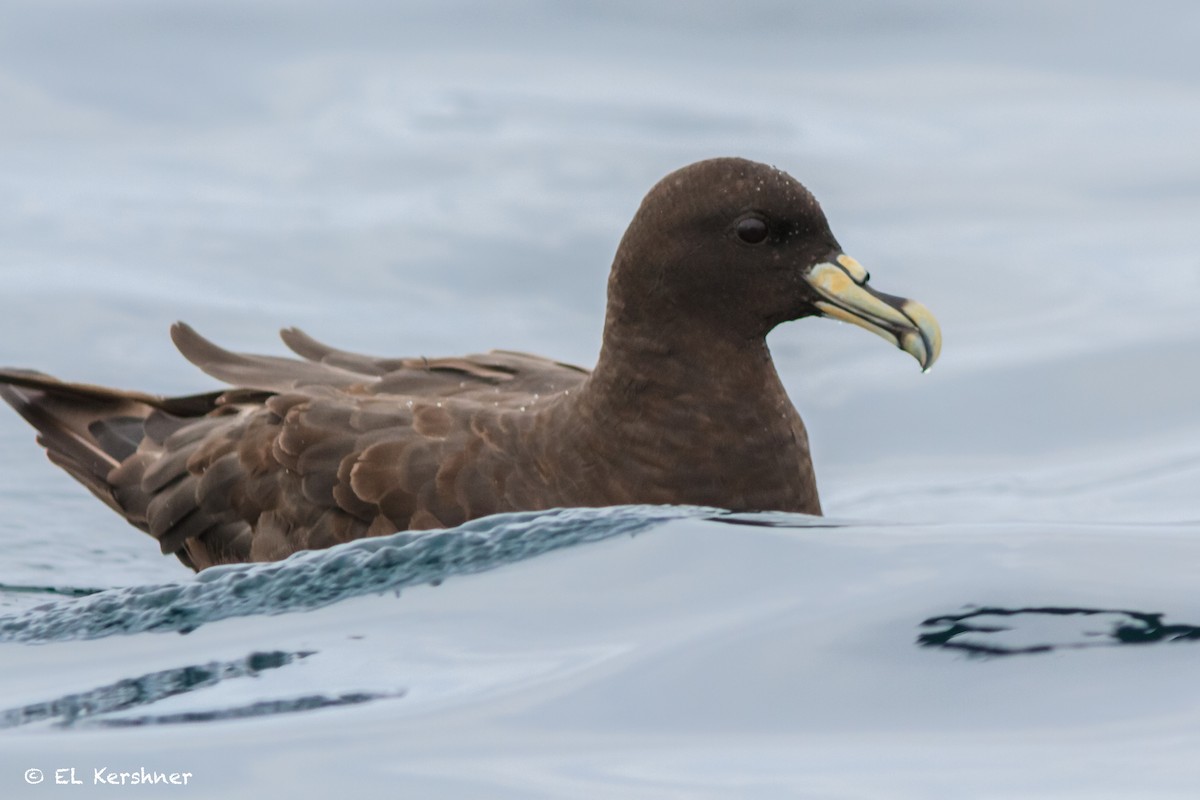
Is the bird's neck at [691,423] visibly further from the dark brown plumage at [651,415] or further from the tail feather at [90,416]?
the tail feather at [90,416]

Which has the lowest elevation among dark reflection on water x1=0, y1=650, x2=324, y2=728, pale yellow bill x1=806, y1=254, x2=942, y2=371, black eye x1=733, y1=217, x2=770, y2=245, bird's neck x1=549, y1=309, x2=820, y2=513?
dark reflection on water x1=0, y1=650, x2=324, y2=728

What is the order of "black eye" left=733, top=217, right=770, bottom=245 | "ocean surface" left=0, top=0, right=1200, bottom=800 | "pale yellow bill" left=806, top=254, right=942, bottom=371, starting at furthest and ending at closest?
"black eye" left=733, top=217, right=770, bottom=245 → "pale yellow bill" left=806, top=254, right=942, bottom=371 → "ocean surface" left=0, top=0, right=1200, bottom=800

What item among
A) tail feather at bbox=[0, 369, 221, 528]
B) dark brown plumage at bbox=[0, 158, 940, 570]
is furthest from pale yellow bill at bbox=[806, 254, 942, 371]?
tail feather at bbox=[0, 369, 221, 528]

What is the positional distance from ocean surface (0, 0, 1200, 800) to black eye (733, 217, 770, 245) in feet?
2.83

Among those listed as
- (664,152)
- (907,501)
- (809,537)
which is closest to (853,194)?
(664,152)

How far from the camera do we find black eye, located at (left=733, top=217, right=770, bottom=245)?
5887 millimetres

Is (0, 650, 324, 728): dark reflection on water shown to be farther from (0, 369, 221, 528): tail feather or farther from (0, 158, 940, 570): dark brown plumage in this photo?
(0, 369, 221, 528): tail feather

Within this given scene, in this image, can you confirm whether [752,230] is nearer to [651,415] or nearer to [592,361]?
[651,415]

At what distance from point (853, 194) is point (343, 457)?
551 cm

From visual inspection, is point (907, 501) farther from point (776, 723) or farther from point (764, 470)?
point (776, 723)

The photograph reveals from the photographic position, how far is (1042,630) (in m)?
4.46

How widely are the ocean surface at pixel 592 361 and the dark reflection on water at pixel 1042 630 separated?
13 millimetres

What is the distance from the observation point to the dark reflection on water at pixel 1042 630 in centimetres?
442

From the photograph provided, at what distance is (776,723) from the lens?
4141 mm
